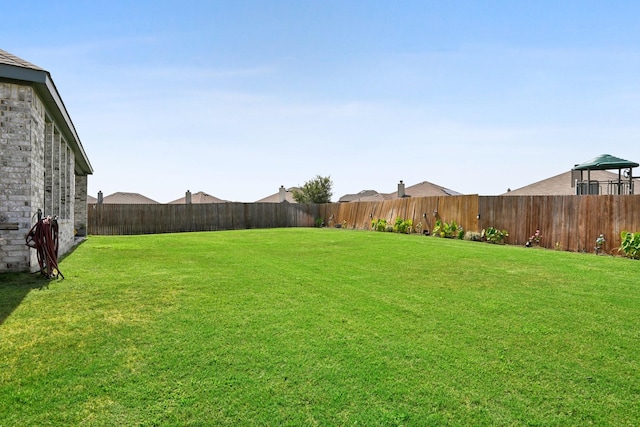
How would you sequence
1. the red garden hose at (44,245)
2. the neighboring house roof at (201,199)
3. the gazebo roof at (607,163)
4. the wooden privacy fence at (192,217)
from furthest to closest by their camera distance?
the neighboring house roof at (201,199) < the wooden privacy fence at (192,217) < the gazebo roof at (607,163) < the red garden hose at (44,245)

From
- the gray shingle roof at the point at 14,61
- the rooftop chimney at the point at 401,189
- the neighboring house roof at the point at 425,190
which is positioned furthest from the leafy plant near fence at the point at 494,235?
the neighboring house roof at the point at 425,190

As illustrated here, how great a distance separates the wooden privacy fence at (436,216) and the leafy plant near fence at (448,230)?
183mm

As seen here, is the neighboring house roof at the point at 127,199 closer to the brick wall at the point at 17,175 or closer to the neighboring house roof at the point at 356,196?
the neighboring house roof at the point at 356,196

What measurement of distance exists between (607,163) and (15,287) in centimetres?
1677

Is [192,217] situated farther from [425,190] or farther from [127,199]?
[425,190]

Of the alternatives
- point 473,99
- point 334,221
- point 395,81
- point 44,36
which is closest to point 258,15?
point 395,81

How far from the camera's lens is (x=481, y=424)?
2164mm

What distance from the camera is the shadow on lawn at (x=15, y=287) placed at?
428 cm

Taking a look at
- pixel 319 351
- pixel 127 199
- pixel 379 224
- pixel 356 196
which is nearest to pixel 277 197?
pixel 356 196

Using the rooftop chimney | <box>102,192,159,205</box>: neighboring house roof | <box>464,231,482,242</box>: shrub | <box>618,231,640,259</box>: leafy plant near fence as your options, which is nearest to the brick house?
<box>618,231,640,259</box>: leafy plant near fence

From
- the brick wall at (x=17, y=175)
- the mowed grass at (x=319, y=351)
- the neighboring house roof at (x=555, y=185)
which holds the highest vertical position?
the neighboring house roof at (x=555, y=185)

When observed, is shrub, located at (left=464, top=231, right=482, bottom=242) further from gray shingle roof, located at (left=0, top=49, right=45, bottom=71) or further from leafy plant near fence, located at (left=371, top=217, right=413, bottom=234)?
gray shingle roof, located at (left=0, top=49, right=45, bottom=71)

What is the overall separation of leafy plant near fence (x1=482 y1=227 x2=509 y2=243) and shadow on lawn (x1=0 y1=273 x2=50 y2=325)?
440 inches

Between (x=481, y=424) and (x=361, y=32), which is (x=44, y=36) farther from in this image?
(x=481, y=424)
